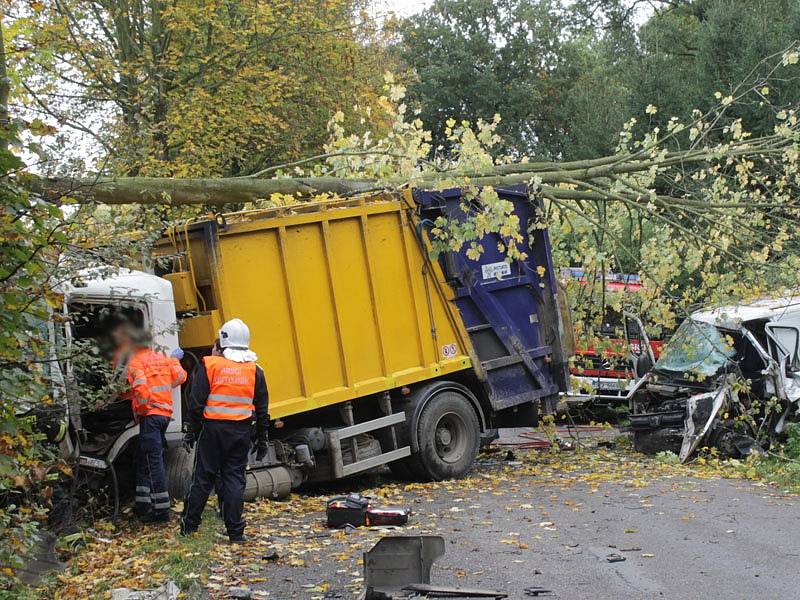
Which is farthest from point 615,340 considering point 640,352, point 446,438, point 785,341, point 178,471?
point 178,471

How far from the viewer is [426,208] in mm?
11211

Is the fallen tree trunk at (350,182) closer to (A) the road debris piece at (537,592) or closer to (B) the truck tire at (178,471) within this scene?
(B) the truck tire at (178,471)

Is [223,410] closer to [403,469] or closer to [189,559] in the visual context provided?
[189,559]

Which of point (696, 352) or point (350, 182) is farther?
point (696, 352)

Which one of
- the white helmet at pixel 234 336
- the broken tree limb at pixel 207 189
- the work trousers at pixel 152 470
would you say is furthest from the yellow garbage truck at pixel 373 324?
the white helmet at pixel 234 336

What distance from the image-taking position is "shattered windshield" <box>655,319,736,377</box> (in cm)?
1262

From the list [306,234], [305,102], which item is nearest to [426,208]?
[306,234]

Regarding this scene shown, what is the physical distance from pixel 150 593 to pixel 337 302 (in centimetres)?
472

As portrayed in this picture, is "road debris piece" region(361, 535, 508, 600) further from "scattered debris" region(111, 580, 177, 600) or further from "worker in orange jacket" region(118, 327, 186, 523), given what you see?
"worker in orange jacket" region(118, 327, 186, 523)

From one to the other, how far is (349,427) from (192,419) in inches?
108

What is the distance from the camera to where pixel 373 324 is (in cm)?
1075

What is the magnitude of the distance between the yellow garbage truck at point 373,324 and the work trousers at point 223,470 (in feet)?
4.16

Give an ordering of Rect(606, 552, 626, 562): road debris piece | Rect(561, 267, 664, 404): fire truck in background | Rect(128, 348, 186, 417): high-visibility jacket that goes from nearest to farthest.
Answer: Rect(606, 552, 626, 562): road debris piece → Rect(128, 348, 186, 417): high-visibility jacket → Rect(561, 267, 664, 404): fire truck in background

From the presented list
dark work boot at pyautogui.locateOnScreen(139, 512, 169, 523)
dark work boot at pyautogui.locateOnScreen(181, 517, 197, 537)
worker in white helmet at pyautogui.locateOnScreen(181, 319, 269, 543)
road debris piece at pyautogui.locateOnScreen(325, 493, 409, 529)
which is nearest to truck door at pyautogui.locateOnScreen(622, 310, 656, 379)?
road debris piece at pyautogui.locateOnScreen(325, 493, 409, 529)
